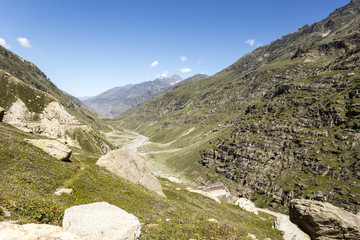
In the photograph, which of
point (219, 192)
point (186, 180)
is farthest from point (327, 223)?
point (186, 180)

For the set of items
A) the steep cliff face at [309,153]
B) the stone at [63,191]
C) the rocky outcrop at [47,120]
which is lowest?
the steep cliff face at [309,153]

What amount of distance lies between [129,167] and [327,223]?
156 feet

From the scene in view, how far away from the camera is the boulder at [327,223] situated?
127ft

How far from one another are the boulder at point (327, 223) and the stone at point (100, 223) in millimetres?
44883

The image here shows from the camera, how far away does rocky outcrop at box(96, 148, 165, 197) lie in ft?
151

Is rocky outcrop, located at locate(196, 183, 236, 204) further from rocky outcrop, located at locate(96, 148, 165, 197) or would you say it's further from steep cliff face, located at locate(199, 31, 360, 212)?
steep cliff face, located at locate(199, 31, 360, 212)

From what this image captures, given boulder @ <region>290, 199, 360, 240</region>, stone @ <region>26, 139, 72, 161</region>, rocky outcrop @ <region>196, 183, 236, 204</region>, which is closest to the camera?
stone @ <region>26, 139, 72, 161</region>

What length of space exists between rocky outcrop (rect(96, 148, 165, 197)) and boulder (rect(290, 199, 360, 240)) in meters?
35.3

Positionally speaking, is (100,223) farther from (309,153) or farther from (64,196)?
(309,153)

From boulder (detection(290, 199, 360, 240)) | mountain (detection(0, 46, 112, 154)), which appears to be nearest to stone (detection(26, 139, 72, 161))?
boulder (detection(290, 199, 360, 240))

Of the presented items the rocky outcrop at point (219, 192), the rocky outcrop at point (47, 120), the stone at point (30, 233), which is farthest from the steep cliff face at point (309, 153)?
the stone at point (30, 233)

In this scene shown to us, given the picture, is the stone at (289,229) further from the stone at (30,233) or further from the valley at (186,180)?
the stone at (30,233)

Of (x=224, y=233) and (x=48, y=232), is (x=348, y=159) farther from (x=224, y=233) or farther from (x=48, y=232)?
(x=48, y=232)

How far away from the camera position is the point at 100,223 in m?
14.3
